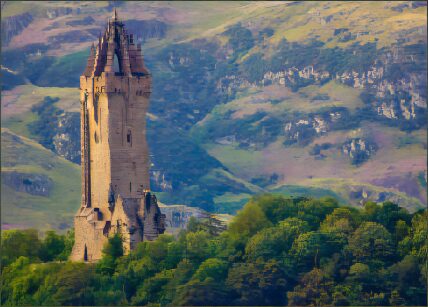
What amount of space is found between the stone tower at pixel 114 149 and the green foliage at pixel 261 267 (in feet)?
5.73

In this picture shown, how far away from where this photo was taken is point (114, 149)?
166750 millimetres

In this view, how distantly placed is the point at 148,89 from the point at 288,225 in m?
10.4

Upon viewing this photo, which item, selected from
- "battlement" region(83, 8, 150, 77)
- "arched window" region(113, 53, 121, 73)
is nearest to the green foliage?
"battlement" region(83, 8, 150, 77)

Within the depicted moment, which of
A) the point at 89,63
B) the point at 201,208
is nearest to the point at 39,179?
the point at 201,208

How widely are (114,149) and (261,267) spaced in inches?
429

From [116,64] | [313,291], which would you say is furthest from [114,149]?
[313,291]

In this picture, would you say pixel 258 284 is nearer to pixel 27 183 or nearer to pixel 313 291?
pixel 313 291

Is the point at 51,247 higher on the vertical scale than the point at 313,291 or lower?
higher

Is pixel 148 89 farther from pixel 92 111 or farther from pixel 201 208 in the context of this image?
pixel 201 208

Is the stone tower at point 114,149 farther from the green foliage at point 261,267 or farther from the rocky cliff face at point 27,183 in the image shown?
the rocky cliff face at point 27,183

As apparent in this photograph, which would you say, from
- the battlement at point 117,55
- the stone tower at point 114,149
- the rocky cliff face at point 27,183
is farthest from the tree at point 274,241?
the rocky cliff face at point 27,183

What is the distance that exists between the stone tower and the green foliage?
175 centimetres

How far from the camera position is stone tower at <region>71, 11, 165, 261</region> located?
545ft

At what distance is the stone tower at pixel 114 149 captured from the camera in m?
166
